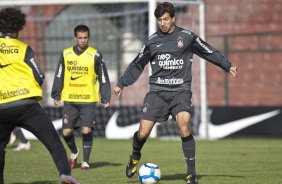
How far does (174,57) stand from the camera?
9.64m

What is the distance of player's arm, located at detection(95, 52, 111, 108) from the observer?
11.9 m

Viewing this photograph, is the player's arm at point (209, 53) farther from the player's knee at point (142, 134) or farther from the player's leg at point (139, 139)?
the player's knee at point (142, 134)

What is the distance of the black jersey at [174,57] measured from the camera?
9641 mm

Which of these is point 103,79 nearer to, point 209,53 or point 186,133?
point 209,53

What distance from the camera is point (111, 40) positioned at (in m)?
22.2

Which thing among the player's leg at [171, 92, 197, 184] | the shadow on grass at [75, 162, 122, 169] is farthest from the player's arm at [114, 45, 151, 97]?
the shadow on grass at [75, 162, 122, 169]

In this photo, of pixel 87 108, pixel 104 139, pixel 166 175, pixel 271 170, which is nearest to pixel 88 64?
pixel 87 108

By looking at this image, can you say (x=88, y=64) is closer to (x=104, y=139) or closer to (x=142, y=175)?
(x=142, y=175)

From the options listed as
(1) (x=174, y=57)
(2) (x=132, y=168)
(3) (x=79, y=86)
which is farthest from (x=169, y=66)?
(3) (x=79, y=86)

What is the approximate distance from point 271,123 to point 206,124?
1504mm

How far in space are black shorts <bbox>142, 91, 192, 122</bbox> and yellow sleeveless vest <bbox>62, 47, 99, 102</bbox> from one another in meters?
2.50

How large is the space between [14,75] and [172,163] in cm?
481

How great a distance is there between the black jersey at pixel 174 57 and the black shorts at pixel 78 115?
7.83 ft

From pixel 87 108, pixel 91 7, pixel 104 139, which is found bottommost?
pixel 104 139
